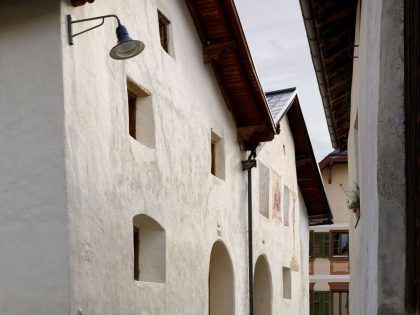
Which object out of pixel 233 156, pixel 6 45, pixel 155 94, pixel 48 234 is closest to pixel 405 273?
pixel 48 234

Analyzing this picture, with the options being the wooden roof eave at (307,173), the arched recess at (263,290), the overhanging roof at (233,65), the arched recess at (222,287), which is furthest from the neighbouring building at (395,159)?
the wooden roof eave at (307,173)

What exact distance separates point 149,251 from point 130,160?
1621mm

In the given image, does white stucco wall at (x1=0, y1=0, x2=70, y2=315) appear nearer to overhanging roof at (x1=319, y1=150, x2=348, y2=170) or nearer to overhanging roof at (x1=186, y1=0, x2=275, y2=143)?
overhanging roof at (x1=186, y1=0, x2=275, y2=143)

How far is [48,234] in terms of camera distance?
7676 mm

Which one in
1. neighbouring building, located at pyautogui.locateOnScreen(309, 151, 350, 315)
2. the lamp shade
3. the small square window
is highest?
the small square window

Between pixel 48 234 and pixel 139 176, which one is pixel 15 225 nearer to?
pixel 48 234

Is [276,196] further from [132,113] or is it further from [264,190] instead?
[132,113]

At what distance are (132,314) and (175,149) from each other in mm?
3064

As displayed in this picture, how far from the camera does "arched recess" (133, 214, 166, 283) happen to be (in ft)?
33.7

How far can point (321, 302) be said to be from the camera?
30.3 metres

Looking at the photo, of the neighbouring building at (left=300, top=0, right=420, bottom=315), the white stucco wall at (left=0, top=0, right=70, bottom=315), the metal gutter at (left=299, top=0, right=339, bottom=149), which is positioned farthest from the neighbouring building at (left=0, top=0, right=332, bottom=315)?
the neighbouring building at (left=300, top=0, right=420, bottom=315)

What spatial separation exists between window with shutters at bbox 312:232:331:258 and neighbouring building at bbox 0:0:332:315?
13.5m

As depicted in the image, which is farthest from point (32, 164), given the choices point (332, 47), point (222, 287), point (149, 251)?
point (222, 287)

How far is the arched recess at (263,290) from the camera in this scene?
17.4 m
